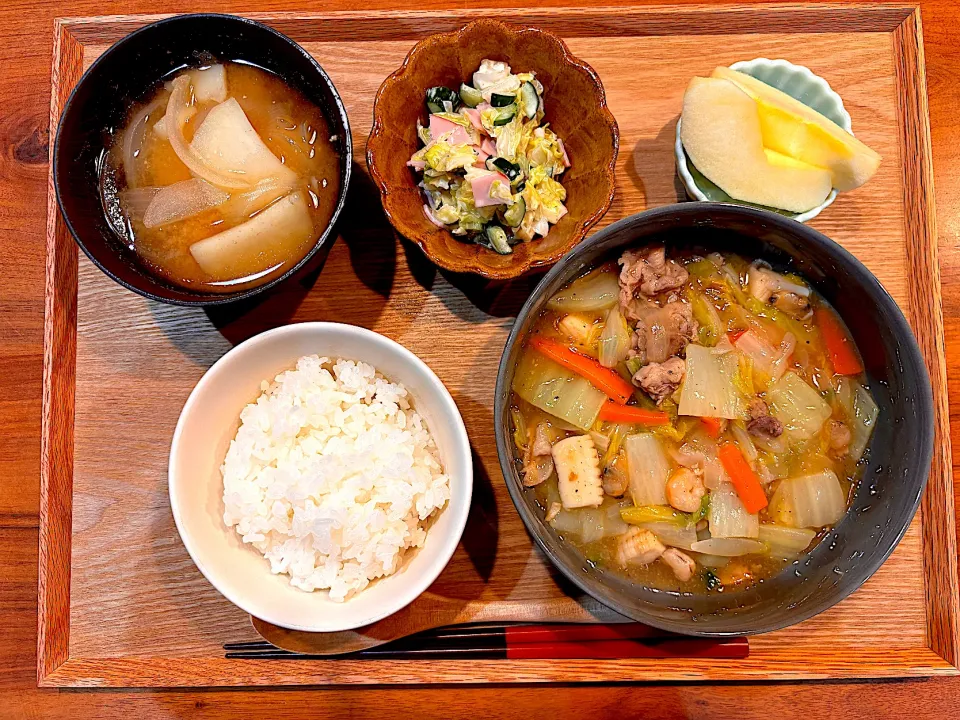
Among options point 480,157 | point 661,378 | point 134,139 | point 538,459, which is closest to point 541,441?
point 538,459

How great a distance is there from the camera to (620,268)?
1993mm

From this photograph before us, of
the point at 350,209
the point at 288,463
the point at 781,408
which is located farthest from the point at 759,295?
the point at 288,463

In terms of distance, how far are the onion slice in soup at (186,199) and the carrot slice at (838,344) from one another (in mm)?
1728

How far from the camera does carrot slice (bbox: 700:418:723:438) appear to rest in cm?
189

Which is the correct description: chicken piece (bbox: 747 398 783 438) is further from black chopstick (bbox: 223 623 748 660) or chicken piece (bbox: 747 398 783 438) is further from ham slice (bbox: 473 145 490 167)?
ham slice (bbox: 473 145 490 167)

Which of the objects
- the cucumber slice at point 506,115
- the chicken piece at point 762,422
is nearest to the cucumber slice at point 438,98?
the cucumber slice at point 506,115

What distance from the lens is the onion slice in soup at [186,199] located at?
2.02 metres

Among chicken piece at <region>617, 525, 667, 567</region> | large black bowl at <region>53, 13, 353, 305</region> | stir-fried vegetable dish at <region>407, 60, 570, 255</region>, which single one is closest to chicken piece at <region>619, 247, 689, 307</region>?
stir-fried vegetable dish at <region>407, 60, 570, 255</region>

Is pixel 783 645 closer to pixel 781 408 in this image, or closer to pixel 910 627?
pixel 910 627

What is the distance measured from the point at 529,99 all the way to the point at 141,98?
1.14 meters

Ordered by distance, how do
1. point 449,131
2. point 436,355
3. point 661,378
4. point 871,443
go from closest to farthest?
point 661,378
point 871,443
point 449,131
point 436,355

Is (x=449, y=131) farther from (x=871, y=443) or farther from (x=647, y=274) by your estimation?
(x=871, y=443)

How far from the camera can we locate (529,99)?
2.08 metres

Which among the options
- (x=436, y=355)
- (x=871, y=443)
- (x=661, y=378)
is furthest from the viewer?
(x=436, y=355)
